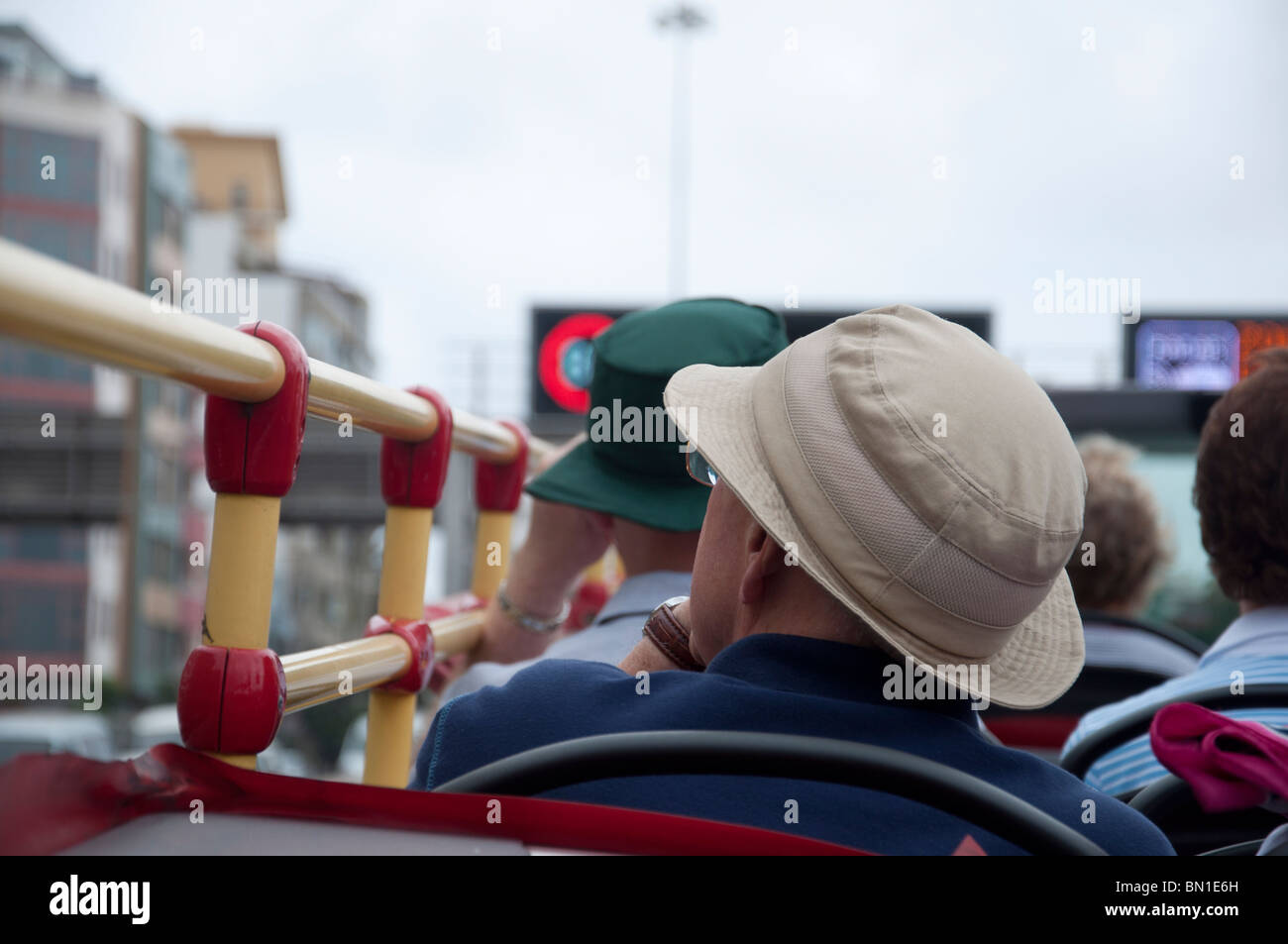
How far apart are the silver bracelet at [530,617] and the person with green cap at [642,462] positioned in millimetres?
301

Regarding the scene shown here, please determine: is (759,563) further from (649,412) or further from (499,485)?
(499,485)

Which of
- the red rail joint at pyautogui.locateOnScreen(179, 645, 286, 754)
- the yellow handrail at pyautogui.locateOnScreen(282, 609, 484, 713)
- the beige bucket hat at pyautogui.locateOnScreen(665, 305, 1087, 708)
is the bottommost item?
the yellow handrail at pyautogui.locateOnScreen(282, 609, 484, 713)

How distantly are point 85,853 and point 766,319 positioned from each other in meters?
1.49

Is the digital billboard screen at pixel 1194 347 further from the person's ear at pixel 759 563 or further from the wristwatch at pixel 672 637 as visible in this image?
the person's ear at pixel 759 563

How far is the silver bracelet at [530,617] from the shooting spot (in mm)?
2488

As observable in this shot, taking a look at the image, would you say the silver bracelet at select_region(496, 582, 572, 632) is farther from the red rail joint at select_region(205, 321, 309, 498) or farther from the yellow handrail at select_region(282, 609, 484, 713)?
the red rail joint at select_region(205, 321, 309, 498)

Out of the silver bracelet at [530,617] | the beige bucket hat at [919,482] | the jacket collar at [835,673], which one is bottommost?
the silver bracelet at [530,617]

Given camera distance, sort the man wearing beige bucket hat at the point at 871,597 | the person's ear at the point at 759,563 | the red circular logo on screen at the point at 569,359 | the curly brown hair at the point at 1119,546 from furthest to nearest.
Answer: the red circular logo on screen at the point at 569,359 < the curly brown hair at the point at 1119,546 < the person's ear at the point at 759,563 < the man wearing beige bucket hat at the point at 871,597

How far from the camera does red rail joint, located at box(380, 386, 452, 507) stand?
2.06m

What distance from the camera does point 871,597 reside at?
1.14 meters

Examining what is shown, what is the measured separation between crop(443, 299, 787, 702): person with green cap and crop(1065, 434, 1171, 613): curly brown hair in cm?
146

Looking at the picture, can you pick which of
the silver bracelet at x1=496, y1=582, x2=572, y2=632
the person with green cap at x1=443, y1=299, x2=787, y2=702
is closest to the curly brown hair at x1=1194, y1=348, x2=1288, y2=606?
the person with green cap at x1=443, y1=299, x2=787, y2=702

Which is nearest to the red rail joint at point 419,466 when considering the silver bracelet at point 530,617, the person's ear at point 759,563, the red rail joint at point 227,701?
the silver bracelet at point 530,617
